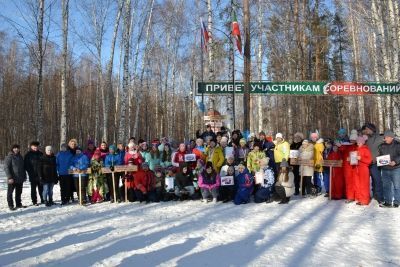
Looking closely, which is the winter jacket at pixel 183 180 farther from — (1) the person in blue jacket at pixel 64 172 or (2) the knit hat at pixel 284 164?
(1) the person in blue jacket at pixel 64 172

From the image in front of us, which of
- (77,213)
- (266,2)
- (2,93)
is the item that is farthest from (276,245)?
(2,93)

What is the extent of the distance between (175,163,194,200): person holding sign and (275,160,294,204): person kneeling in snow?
2.44 m

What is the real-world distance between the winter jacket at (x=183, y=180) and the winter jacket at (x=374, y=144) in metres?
4.77

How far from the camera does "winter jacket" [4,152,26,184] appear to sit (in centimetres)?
1137

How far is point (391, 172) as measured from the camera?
9.52 meters

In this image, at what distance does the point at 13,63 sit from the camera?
41344 mm

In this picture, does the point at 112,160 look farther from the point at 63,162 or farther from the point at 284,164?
the point at 284,164

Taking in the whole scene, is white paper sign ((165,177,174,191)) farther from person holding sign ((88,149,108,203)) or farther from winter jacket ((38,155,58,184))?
winter jacket ((38,155,58,184))

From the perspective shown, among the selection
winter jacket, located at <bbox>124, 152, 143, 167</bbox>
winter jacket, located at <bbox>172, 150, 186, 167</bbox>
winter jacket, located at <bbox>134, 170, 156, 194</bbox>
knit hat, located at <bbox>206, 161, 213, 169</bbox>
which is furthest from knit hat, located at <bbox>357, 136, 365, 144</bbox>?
winter jacket, located at <bbox>124, 152, 143, 167</bbox>

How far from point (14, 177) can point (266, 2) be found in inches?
763

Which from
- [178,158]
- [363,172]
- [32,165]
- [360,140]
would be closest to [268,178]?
[363,172]

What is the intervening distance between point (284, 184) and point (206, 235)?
405 cm

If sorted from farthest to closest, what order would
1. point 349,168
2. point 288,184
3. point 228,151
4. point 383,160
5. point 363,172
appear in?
point 228,151 < point 288,184 < point 349,168 < point 363,172 < point 383,160

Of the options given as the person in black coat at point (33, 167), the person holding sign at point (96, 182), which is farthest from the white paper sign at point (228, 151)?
the person in black coat at point (33, 167)
